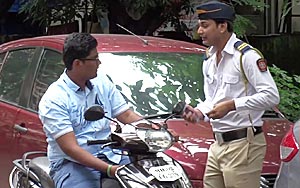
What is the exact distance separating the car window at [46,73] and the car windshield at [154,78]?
0.41 m

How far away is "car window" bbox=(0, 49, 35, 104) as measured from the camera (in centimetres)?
650

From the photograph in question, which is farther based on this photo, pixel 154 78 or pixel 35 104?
pixel 35 104

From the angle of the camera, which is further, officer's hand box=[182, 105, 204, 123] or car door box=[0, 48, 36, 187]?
car door box=[0, 48, 36, 187]

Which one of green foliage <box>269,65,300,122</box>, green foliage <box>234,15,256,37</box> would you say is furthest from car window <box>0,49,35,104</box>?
green foliage <box>234,15,256,37</box>

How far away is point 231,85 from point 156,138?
0.80 meters

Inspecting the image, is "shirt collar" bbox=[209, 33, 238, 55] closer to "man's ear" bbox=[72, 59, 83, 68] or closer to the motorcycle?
the motorcycle

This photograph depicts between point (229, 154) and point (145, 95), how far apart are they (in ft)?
4.28

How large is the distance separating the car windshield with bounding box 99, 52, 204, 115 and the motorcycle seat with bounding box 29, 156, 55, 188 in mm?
1009

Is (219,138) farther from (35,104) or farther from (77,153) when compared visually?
(35,104)

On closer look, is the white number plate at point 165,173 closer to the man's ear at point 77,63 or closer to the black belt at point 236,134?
the black belt at point 236,134

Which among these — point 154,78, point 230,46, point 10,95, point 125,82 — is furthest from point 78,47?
point 10,95

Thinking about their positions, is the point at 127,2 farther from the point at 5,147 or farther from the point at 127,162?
the point at 127,162

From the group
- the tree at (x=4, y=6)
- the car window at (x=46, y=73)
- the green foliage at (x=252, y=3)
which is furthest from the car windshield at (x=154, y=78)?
the tree at (x=4, y=6)

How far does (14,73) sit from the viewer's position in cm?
672
